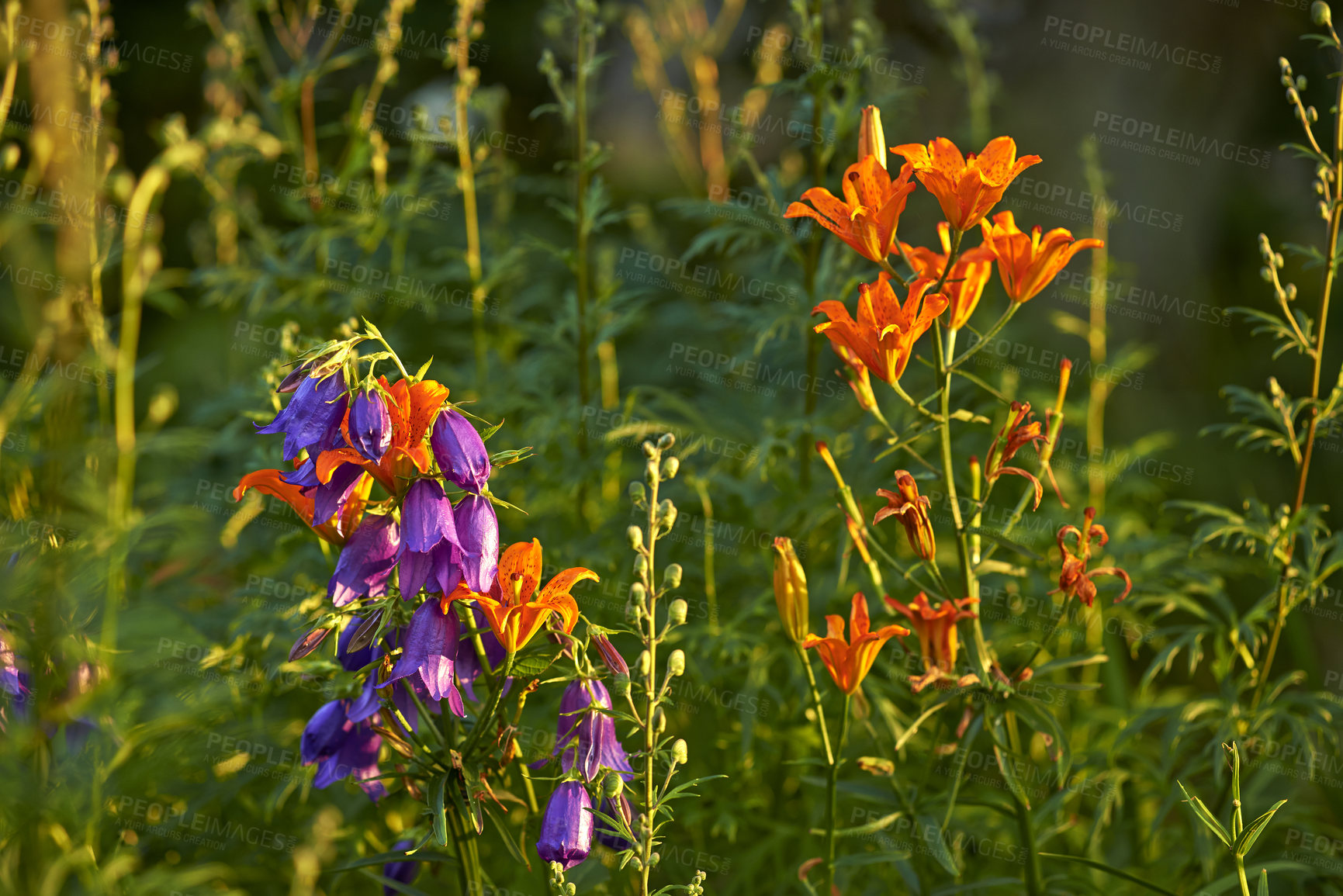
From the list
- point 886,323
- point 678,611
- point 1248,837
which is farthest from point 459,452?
point 1248,837

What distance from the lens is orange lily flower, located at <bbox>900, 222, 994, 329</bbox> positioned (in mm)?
1326

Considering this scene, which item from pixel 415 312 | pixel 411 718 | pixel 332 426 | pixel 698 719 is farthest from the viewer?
pixel 415 312

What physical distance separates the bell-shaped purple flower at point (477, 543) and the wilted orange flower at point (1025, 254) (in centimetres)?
75

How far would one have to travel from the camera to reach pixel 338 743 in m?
1.34

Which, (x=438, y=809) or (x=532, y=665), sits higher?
(x=532, y=665)

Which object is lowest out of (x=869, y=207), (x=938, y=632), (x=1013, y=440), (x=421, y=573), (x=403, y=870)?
(x=403, y=870)

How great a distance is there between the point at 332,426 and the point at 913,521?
2.44 ft

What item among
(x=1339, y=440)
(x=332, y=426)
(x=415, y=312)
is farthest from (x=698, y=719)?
(x=1339, y=440)

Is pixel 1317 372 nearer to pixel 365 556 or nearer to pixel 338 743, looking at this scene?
pixel 365 556

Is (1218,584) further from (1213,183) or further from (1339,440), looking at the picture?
(1213,183)

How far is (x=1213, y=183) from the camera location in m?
4.12

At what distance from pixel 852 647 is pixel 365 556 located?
62cm

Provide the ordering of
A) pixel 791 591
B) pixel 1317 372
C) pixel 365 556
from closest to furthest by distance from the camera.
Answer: pixel 365 556 < pixel 791 591 < pixel 1317 372

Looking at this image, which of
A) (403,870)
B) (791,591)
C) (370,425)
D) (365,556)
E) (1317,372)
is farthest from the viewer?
(1317,372)
